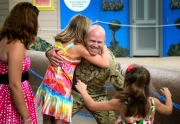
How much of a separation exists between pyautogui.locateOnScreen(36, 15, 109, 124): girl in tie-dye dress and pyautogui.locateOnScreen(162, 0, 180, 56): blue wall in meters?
9.36

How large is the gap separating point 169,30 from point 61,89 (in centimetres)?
967

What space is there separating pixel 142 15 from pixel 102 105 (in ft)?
33.5

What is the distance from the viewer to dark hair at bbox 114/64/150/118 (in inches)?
119

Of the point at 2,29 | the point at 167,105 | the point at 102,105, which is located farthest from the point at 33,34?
the point at 167,105

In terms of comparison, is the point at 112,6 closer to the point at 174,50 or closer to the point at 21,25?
the point at 174,50

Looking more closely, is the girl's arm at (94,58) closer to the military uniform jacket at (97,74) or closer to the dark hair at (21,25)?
the military uniform jacket at (97,74)

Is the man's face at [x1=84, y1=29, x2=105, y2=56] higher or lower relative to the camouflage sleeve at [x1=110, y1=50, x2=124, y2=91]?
higher

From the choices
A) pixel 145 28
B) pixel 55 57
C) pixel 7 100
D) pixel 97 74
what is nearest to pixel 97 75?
pixel 97 74

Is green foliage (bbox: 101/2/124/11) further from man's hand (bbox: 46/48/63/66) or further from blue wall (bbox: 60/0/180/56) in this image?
man's hand (bbox: 46/48/63/66)

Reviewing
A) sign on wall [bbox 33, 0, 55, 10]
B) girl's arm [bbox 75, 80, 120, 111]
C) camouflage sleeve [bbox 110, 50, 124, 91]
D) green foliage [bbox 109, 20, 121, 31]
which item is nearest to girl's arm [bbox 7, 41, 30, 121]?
girl's arm [bbox 75, 80, 120, 111]

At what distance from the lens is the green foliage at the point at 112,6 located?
12.9 metres

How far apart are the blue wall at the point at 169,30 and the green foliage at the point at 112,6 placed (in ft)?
4.80

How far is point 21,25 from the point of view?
312cm

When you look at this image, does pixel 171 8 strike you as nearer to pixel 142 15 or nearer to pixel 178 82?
pixel 142 15
